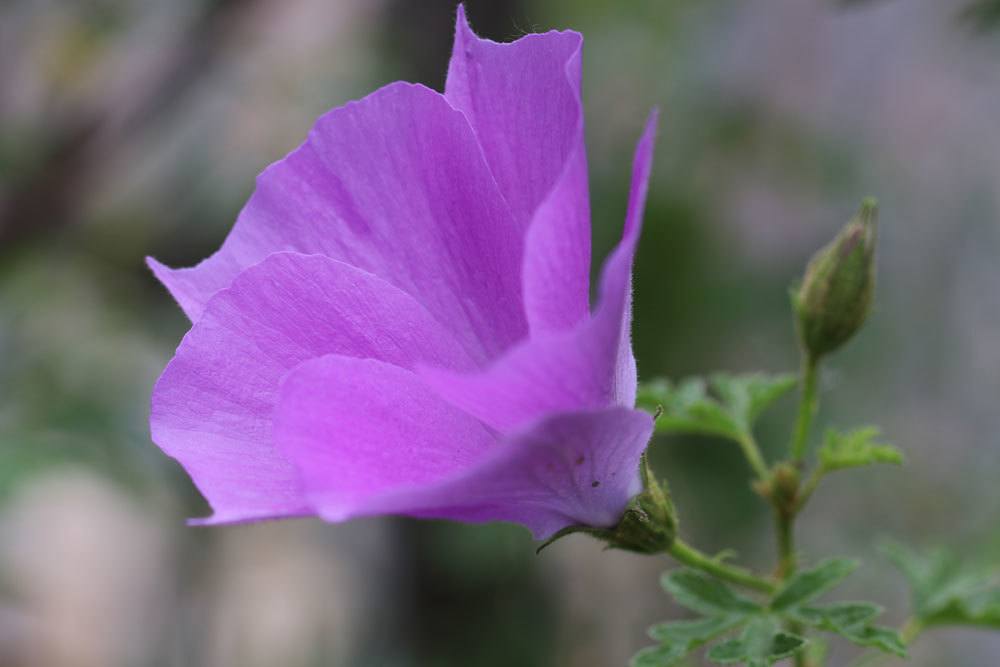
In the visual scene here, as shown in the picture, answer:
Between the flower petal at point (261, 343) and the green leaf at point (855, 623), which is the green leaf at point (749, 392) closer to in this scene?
the green leaf at point (855, 623)

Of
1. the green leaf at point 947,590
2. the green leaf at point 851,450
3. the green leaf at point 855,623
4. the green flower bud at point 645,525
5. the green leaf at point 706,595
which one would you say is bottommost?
the green leaf at point 947,590

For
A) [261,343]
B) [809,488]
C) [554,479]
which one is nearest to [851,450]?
[809,488]

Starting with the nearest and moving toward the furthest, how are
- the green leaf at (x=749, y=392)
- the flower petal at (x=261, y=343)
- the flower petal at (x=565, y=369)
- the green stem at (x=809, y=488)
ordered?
1. the flower petal at (x=565, y=369)
2. the flower petal at (x=261, y=343)
3. the green stem at (x=809, y=488)
4. the green leaf at (x=749, y=392)

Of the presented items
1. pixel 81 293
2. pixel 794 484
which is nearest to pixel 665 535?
pixel 794 484

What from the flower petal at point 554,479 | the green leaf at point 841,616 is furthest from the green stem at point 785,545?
the flower petal at point 554,479

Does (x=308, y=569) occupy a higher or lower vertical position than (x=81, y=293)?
lower

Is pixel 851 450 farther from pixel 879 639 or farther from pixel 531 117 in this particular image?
pixel 531 117

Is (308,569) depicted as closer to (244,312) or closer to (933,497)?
(933,497)
